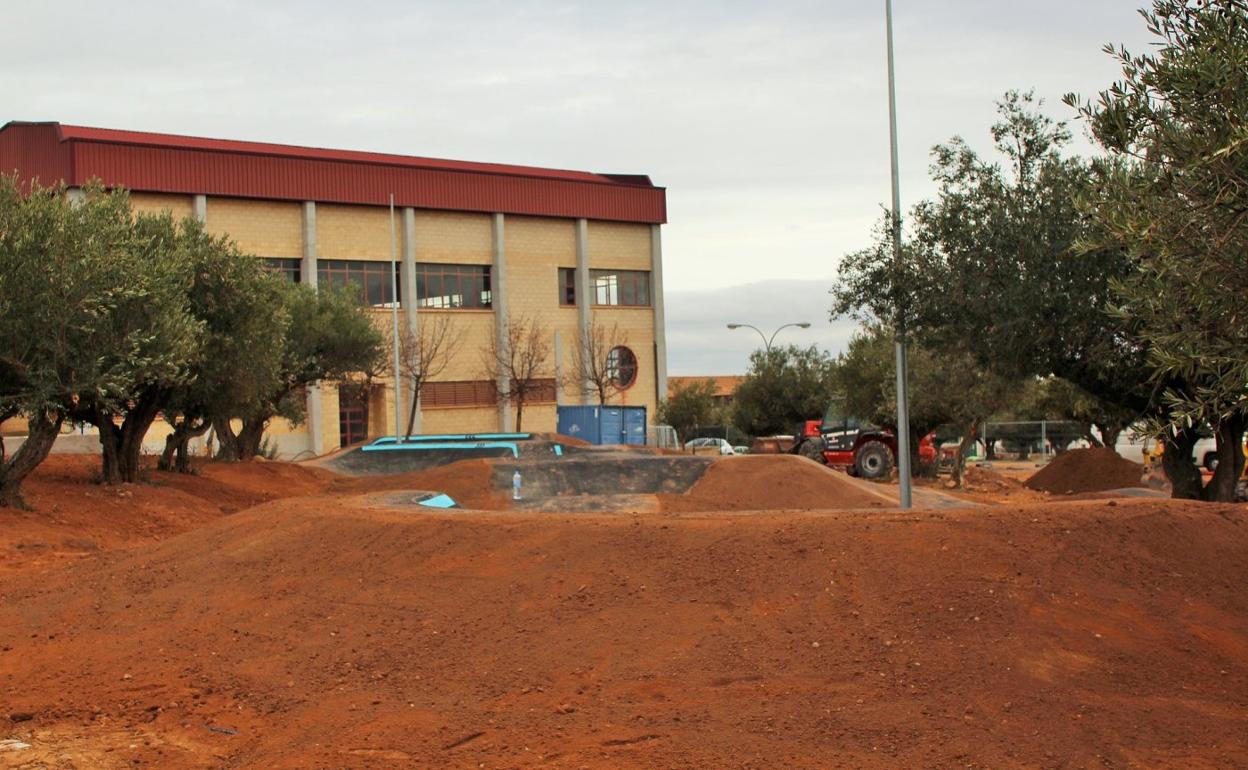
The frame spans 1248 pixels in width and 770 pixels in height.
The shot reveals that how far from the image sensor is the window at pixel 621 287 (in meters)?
60.3

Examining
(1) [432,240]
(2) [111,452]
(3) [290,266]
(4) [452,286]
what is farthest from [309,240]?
(2) [111,452]

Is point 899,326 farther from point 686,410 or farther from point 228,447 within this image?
point 686,410

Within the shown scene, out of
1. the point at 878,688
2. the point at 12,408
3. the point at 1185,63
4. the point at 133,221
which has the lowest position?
the point at 878,688

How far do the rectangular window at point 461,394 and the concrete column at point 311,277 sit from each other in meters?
5.43

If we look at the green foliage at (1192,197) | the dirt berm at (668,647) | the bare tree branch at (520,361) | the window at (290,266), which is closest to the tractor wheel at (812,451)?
the bare tree branch at (520,361)

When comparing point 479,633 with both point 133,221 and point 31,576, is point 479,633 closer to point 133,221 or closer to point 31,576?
point 31,576

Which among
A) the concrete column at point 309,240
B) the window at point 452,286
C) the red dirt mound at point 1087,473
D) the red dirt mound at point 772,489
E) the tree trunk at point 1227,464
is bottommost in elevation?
the red dirt mound at point 1087,473

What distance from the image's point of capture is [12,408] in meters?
17.3

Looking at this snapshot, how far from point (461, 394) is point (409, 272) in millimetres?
6464

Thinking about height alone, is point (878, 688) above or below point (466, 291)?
below

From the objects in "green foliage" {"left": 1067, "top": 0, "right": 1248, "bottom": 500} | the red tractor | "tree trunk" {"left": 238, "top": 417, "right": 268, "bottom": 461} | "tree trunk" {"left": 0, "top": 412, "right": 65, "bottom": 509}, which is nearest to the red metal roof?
"tree trunk" {"left": 238, "top": 417, "right": 268, "bottom": 461}

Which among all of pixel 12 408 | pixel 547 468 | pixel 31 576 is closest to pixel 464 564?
pixel 31 576

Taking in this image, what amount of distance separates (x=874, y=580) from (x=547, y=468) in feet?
59.2

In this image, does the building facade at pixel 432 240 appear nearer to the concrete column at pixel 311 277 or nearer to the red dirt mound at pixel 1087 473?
the concrete column at pixel 311 277
